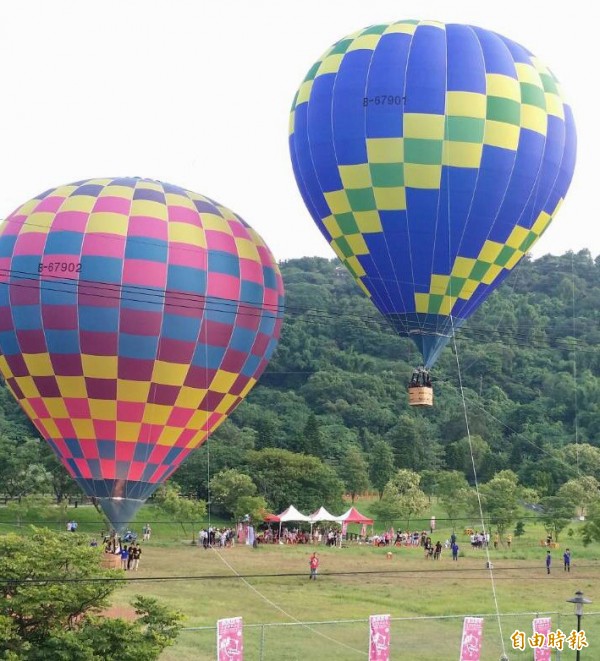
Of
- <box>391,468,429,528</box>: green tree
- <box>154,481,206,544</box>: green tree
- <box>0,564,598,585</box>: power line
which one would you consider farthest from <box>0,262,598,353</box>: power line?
<box>391,468,429,528</box>: green tree

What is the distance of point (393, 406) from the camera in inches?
4031

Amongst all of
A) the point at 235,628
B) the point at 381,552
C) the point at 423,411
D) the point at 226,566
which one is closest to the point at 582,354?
the point at 423,411

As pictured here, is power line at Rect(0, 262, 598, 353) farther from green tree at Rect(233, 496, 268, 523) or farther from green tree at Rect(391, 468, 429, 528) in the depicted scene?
green tree at Rect(391, 468, 429, 528)

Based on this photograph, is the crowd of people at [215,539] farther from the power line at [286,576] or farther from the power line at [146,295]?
the power line at [146,295]

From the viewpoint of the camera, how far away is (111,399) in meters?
31.7

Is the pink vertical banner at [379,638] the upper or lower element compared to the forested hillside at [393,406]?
lower

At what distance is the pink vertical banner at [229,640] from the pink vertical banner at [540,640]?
17.3ft

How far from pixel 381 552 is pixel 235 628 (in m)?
23.3

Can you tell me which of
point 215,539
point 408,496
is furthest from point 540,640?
point 408,496

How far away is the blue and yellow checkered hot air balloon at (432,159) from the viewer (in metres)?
29.3

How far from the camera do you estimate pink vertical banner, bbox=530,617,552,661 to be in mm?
21203

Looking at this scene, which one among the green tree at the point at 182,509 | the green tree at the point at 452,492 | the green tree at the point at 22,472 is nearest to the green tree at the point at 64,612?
the green tree at the point at 182,509

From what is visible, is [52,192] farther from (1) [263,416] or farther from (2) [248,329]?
(1) [263,416]

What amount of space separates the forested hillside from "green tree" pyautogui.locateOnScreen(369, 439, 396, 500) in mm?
108
